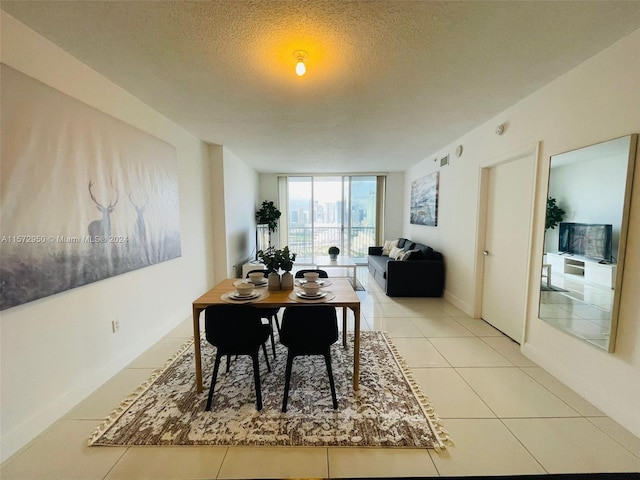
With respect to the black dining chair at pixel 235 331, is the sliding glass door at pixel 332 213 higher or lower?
higher

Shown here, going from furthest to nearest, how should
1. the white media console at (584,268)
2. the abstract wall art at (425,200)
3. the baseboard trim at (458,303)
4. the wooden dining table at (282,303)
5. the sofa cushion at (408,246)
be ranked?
1. the sofa cushion at (408,246)
2. the abstract wall art at (425,200)
3. the baseboard trim at (458,303)
4. the wooden dining table at (282,303)
5. the white media console at (584,268)

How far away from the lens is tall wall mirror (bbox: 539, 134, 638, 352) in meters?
1.74

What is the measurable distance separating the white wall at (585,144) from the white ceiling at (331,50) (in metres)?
0.14

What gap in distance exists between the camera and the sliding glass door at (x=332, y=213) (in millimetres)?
7055

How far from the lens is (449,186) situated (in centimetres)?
421

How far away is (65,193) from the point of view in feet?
5.94

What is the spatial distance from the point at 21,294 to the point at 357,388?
7.50ft

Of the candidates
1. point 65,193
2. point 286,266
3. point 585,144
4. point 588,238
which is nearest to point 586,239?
point 588,238

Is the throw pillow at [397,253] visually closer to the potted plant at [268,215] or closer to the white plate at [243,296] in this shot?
the potted plant at [268,215]

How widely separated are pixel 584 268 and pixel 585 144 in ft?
3.07

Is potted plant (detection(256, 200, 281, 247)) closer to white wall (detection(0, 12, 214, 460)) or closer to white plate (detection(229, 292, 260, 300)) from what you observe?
white wall (detection(0, 12, 214, 460))

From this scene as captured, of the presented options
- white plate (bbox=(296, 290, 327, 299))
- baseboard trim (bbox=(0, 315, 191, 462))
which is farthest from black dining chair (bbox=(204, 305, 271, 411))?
baseboard trim (bbox=(0, 315, 191, 462))

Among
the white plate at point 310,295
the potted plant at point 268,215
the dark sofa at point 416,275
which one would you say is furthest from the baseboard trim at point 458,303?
the potted plant at point 268,215

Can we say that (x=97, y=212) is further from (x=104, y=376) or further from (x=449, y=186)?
(x=449, y=186)
